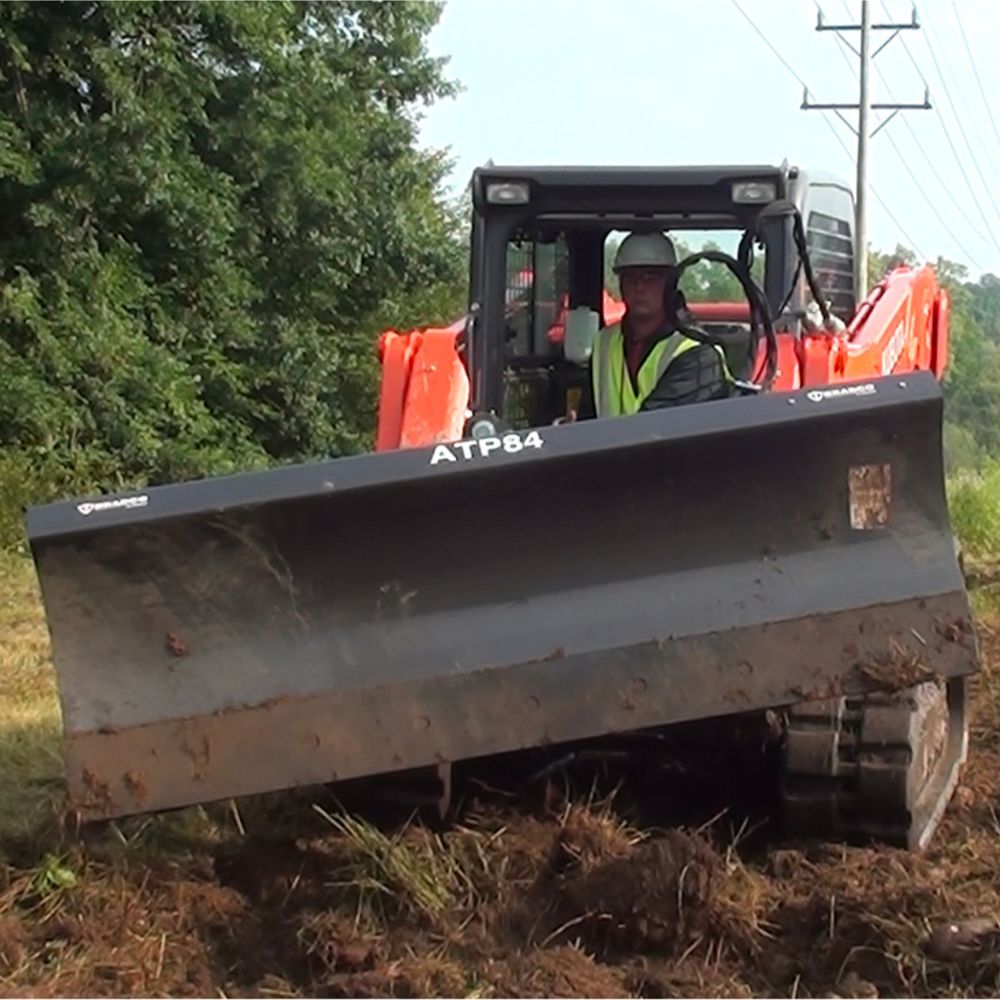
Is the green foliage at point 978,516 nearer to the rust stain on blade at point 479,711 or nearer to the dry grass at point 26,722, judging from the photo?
the dry grass at point 26,722

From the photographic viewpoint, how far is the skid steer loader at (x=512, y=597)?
13.4 feet

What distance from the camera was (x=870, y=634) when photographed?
13.5ft

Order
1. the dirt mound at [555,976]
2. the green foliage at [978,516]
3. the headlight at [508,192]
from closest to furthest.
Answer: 1. the dirt mound at [555,976]
2. the headlight at [508,192]
3. the green foliage at [978,516]

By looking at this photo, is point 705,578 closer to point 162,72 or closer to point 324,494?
point 324,494

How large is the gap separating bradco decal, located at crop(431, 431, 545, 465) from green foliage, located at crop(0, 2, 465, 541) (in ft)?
31.3

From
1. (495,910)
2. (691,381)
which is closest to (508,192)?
(691,381)

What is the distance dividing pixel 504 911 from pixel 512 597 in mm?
775

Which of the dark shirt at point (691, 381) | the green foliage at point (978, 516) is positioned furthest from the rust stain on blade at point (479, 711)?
the green foliage at point (978, 516)

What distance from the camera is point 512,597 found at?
13.8ft

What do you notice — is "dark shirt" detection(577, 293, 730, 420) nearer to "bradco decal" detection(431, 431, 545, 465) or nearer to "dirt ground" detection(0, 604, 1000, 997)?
"bradco decal" detection(431, 431, 545, 465)

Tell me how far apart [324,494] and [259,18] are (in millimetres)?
12162

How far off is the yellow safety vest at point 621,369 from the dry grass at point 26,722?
7.15 ft

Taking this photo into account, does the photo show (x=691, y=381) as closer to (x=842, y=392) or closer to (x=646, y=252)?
(x=646, y=252)

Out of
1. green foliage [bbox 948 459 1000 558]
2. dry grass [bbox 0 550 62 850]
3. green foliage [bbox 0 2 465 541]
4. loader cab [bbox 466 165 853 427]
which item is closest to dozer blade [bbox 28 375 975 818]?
dry grass [bbox 0 550 62 850]
